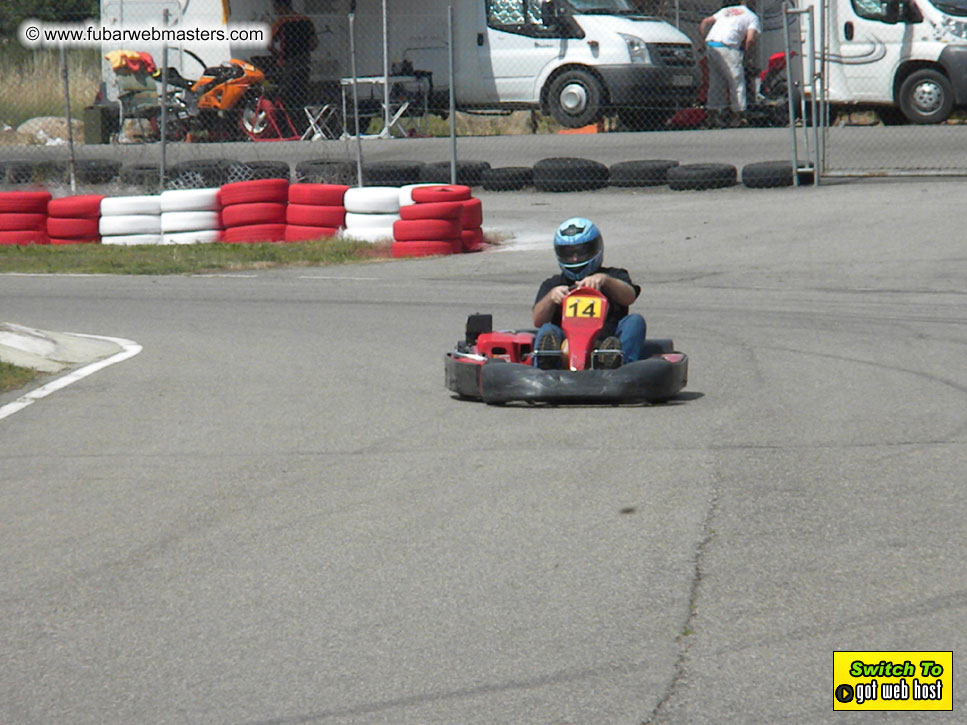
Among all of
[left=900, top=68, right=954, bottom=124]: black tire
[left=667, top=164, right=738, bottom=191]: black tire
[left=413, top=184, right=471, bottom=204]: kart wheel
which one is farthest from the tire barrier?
[left=900, top=68, right=954, bottom=124]: black tire

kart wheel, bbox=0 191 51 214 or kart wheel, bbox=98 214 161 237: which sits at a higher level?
kart wheel, bbox=0 191 51 214

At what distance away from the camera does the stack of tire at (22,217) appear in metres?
15.9

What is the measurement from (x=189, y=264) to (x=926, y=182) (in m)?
8.69

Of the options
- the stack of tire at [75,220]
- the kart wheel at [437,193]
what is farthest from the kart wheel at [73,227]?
the kart wheel at [437,193]

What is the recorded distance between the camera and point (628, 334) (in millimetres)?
7348

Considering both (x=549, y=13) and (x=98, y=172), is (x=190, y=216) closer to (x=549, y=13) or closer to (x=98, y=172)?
(x=98, y=172)

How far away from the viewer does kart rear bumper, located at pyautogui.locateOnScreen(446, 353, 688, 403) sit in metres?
6.99

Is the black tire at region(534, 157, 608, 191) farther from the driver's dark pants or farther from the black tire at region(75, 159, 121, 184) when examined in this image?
the driver's dark pants

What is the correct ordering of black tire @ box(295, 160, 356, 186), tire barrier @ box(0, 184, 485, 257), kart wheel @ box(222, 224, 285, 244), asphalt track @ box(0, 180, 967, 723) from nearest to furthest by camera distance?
asphalt track @ box(0, 180, 967, 723)
tire barrier @ box(0, 184, 485, 257)
kart wheel @ box(222, 224, 285, 244)
black tire @ box(295, 160, 356, 186)

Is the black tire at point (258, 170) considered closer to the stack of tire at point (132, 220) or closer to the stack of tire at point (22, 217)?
the stack of tire at point (132, 220)

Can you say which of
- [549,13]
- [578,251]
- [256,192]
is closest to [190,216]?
[256,192]

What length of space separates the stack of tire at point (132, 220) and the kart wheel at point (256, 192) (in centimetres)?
79

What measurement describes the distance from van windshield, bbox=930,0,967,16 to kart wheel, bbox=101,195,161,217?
970 cm

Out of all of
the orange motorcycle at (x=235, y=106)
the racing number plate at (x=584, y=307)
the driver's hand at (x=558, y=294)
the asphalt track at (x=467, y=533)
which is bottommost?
the asphalt track at (x=467, y=533)
